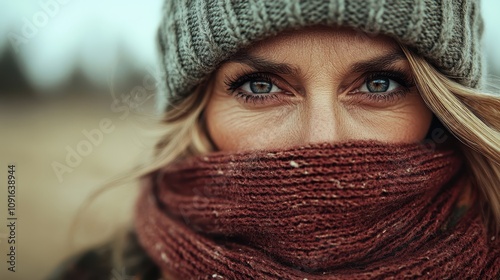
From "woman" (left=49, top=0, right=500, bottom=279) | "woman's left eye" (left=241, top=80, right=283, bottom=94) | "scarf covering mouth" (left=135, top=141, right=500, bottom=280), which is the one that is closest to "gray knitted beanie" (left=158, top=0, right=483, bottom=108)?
"woman" (left=49, top=0, right=500, bottom=279)

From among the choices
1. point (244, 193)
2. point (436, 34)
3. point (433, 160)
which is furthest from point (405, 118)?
point (244, 193)

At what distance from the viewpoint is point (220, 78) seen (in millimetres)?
1610

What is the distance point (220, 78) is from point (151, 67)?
2.56ft

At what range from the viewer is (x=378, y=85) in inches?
59.3

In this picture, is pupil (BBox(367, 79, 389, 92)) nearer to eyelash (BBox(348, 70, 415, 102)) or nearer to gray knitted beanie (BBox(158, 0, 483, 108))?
eyelash (BBox(348, 70, 415, 102))

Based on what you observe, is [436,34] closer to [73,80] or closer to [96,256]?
[96,256]

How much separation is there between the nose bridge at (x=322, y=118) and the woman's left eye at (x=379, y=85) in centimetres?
14

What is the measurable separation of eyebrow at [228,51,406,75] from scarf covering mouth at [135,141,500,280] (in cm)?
24

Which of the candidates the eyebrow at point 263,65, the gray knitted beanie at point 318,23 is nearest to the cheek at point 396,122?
the gray knitted beanie at point 318,23

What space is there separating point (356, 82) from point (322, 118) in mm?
179

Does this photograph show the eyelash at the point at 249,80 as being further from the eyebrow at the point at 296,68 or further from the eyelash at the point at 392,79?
the eyelash at the point at 392,79

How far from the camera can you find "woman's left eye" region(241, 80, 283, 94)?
156cm

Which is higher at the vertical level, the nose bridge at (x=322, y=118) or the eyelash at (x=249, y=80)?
the eyelash at (x=249, y=80)

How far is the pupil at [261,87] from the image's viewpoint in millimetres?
1562
